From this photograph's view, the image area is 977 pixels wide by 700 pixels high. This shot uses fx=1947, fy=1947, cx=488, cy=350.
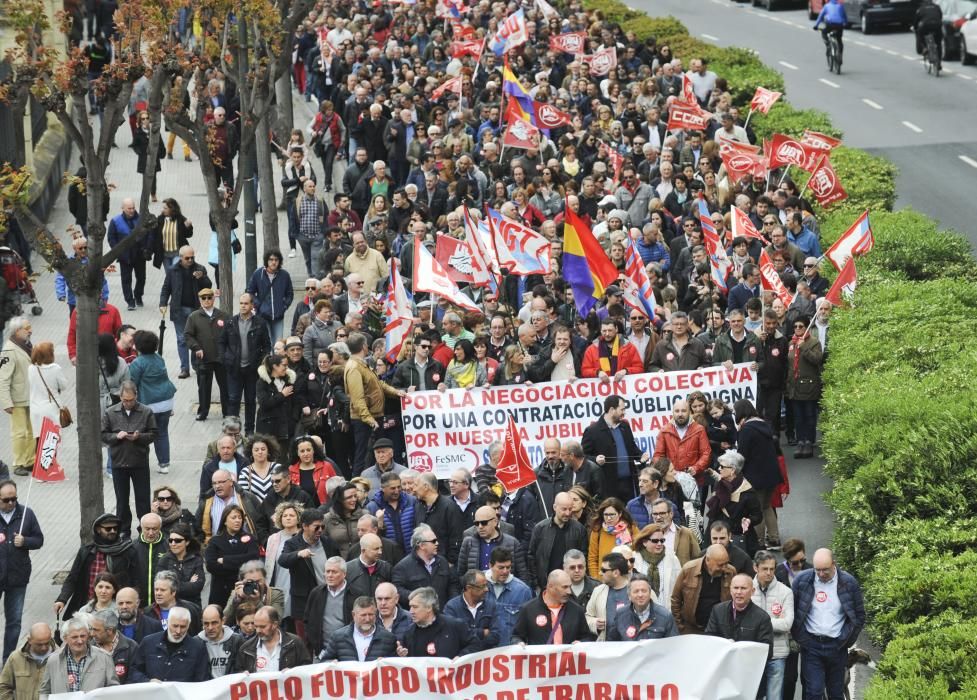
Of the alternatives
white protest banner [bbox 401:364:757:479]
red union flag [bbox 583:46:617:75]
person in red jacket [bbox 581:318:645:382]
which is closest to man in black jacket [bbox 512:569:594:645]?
white protest banner [bbox 401:364:757:479]

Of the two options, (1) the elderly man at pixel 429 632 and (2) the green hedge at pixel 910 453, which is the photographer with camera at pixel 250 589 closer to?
(1) the elderly man at pixel 429 632

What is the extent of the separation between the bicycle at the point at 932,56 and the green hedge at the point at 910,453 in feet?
61.6

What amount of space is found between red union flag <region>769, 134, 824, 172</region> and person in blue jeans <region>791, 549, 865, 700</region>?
36.8ft

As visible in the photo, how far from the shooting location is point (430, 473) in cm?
1530

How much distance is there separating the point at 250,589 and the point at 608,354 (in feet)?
18.1

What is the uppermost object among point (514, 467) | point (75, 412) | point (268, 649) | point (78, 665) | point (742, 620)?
point (514, 467)

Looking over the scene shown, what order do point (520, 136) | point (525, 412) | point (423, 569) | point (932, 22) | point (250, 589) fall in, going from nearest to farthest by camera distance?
point (250, 589)
point (423, 569)
point (525, 412)
point (520, 136)
point (932, 22)

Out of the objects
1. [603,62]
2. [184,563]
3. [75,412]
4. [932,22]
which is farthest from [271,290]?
[932,22]

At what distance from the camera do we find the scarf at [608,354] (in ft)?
58.4

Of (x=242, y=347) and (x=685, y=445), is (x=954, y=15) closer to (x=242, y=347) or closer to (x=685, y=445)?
(x=242, y=347)

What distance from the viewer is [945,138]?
113 feet

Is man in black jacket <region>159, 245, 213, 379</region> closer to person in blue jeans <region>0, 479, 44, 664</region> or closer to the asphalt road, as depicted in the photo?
person in blue jeans <region>0, 479, 44, 664</region>

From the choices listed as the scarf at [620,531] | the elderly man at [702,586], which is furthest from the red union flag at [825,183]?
the elderly man at [702,586]

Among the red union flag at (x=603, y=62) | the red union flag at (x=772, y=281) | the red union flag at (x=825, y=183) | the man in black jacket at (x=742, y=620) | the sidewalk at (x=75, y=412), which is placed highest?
the red union flag at (x=603, y=62)
